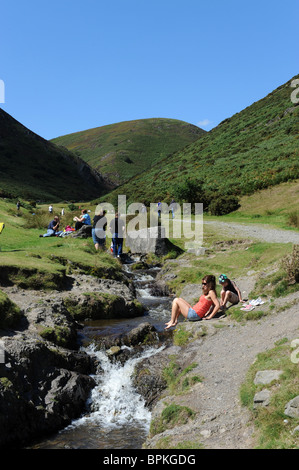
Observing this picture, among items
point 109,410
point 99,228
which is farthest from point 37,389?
point 99,228

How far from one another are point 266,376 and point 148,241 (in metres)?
18.1

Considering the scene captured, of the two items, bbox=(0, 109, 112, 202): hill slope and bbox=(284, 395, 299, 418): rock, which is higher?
bbox=(0, 109, 112, 202): hill slope

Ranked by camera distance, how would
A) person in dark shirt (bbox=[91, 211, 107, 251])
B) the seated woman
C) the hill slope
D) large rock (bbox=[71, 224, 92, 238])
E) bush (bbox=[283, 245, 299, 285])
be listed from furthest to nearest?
the hill slope < large rock (bbox=[71, 224, 92, 238]) < person in dark shirt (bbox=[91, 211, 107, 251]) < bush (bbox=[283, 245, 299, 285]) < the seated woman

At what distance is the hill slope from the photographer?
106938 millimetres

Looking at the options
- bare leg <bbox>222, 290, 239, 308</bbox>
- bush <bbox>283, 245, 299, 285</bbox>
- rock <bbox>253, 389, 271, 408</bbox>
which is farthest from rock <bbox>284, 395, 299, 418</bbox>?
bare leg <bbox>222, 290, 239, 308</bbox>

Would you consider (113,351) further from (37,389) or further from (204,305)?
(204,305)

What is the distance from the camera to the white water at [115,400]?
346 inches

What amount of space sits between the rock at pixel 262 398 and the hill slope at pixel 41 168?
96114 mm

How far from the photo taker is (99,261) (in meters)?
18.5

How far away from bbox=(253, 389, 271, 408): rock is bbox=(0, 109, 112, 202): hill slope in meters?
96.1

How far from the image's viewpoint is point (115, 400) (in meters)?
9.50

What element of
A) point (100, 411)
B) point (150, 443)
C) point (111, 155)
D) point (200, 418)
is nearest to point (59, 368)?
point (100, 411)

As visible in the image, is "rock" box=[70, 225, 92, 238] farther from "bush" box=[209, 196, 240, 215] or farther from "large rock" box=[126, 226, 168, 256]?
"bush" box=[209, 196, 240, 215]
